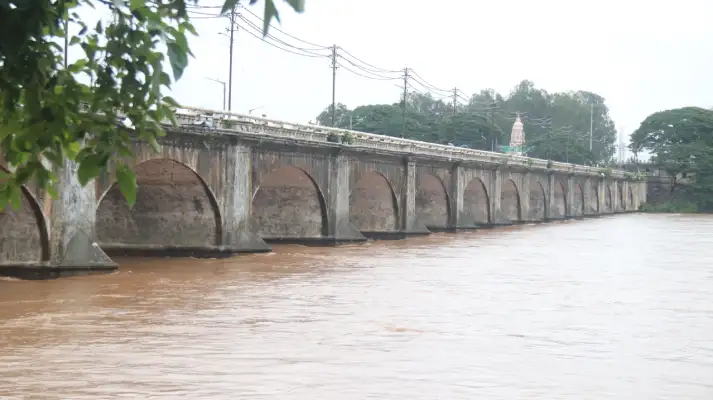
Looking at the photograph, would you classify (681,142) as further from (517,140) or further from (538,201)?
(538,201)

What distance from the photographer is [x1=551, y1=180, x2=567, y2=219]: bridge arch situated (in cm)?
8044

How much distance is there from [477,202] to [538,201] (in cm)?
1650

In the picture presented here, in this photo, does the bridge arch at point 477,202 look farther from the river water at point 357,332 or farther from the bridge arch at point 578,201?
the river water at point 357,332

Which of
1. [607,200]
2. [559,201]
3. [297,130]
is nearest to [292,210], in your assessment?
[297,130]

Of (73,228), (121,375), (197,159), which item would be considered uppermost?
(197,159)

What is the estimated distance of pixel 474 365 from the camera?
14.3 m

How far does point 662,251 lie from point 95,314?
2900 centimetres

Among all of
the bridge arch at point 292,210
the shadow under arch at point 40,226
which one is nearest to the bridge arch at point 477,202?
the bridge arch at point 292,210

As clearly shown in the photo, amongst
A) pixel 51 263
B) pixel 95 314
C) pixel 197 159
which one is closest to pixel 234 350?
pixel 95 314

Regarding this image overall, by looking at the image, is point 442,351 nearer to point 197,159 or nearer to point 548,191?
point 197,159

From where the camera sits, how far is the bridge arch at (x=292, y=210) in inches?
1547

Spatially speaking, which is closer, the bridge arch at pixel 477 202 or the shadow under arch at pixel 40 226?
the shadow under arch at pixel 40 226

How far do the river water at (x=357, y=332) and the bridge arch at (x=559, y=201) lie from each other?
4834 centimetres

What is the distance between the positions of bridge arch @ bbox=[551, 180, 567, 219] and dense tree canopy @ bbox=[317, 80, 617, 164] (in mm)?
15850
